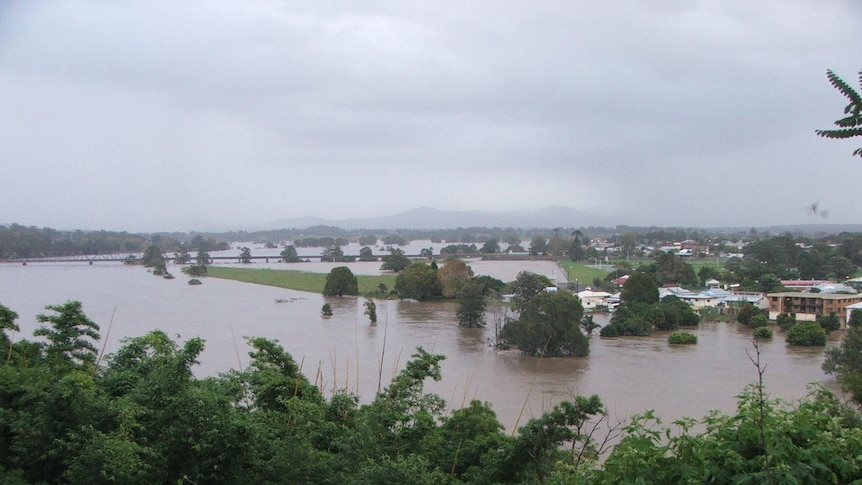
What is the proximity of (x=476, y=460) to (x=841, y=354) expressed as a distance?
18.9 feet

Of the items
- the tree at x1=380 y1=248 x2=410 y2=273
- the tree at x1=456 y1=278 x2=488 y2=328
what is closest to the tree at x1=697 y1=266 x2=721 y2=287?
the tree at x1=456 y1=278 x2=488 y2=328

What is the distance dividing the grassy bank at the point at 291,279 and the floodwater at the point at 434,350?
1.80 m

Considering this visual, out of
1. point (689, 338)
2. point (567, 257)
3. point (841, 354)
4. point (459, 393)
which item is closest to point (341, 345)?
point (459, 393)

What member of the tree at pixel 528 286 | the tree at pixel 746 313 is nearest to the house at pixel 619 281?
the tree at pixel 746 313

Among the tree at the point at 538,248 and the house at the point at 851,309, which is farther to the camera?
the tree at the point at 538,248

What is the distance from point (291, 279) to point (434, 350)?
10161mm

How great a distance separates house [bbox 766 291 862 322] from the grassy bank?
26.2ft

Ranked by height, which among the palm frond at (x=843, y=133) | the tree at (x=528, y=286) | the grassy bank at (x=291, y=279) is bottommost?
the grassy bank at (x=291, y=279)

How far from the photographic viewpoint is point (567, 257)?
86.3 feet

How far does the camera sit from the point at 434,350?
8.07m

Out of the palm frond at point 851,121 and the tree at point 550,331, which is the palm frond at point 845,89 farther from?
the tree at point 550,331

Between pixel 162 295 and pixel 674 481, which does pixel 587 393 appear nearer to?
pixel 674 481

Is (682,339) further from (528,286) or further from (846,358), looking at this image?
(528,286)

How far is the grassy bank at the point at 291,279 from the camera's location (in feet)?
51.6
